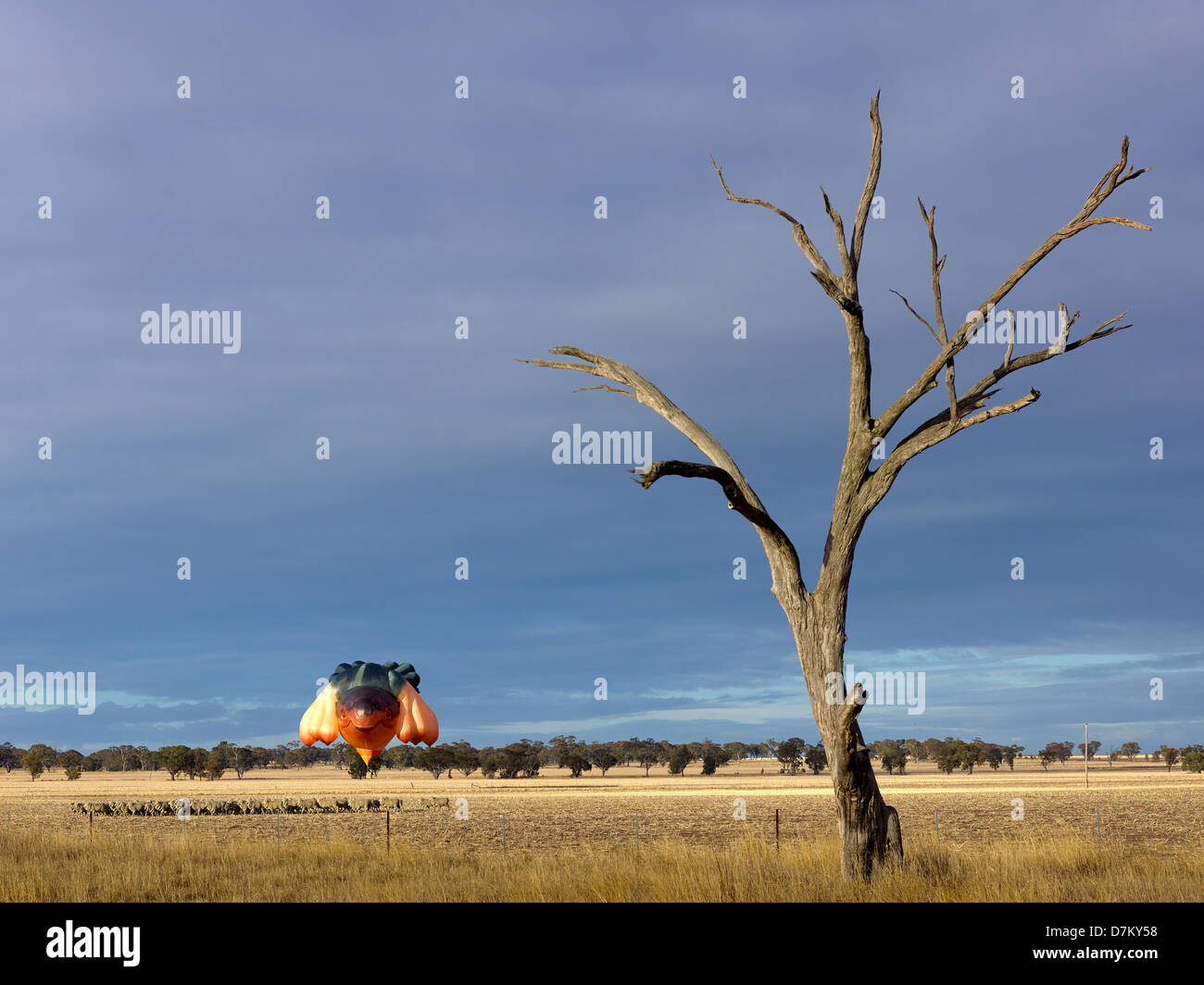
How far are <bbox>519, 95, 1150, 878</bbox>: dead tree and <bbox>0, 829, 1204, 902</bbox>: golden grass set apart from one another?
878 millimetres

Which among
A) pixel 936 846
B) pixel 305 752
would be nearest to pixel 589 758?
pixel 305 752

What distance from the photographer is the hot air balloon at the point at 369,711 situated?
43875mm

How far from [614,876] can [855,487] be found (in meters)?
5.70

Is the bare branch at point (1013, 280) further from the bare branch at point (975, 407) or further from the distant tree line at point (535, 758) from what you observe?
the distant tree line at point (535, 758)

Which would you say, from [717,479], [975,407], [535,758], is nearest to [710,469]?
[717,479]

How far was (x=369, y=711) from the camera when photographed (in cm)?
4356

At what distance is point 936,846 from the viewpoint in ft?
57.0

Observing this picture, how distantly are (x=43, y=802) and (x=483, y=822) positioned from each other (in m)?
40.8

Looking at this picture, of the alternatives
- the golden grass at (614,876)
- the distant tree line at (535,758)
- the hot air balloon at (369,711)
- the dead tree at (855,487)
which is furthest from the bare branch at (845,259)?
the distant tree line at (535,758)

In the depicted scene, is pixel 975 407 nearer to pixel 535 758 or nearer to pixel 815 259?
pixel 815 259

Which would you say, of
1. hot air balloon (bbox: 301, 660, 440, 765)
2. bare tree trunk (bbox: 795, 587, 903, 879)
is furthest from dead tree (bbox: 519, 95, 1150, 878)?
hot air balloon (bbox: 301, 660, 440, 765)

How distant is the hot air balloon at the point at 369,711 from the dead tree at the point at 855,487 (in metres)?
32.9

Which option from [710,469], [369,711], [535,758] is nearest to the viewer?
[710,469]
